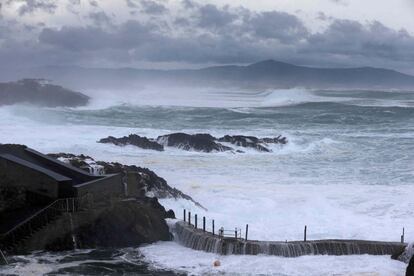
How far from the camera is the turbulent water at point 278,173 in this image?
16.5 m

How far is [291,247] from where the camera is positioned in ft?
54.1

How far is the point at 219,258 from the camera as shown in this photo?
16.2m

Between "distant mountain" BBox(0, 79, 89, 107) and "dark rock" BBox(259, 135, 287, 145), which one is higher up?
"distant mountain" BBox(0, 79, 89, 107)

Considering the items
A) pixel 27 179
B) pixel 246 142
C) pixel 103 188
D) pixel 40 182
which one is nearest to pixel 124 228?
pixel 103 188

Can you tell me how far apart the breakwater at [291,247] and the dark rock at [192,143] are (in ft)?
55.5

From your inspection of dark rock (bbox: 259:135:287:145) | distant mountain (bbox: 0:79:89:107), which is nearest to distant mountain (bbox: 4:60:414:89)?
distant mountain (bbox: 0:79:89:107)

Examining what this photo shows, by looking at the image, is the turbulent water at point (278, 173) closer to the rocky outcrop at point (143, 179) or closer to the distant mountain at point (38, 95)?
the rocky outcrop at point (143, 179)

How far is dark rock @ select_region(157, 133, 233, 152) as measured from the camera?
34.0 metres

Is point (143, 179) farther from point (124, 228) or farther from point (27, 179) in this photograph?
point (27, 179)

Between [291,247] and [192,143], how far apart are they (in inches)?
723

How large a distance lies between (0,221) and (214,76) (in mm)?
142636

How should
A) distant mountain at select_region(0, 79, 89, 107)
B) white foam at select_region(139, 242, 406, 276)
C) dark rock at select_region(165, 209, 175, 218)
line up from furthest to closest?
distant mountain at select_region(0, 79, 89, 107), dark rock at select_region(165, 209, 175, 218), white foam at select_region(139, 242, 406, 276)

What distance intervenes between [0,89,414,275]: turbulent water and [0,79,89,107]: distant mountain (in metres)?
9.27

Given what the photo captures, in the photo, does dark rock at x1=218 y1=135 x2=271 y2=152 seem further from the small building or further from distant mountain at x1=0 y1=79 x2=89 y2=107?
distant mountain at x1=0 y1=79 x2=89 y2=107
